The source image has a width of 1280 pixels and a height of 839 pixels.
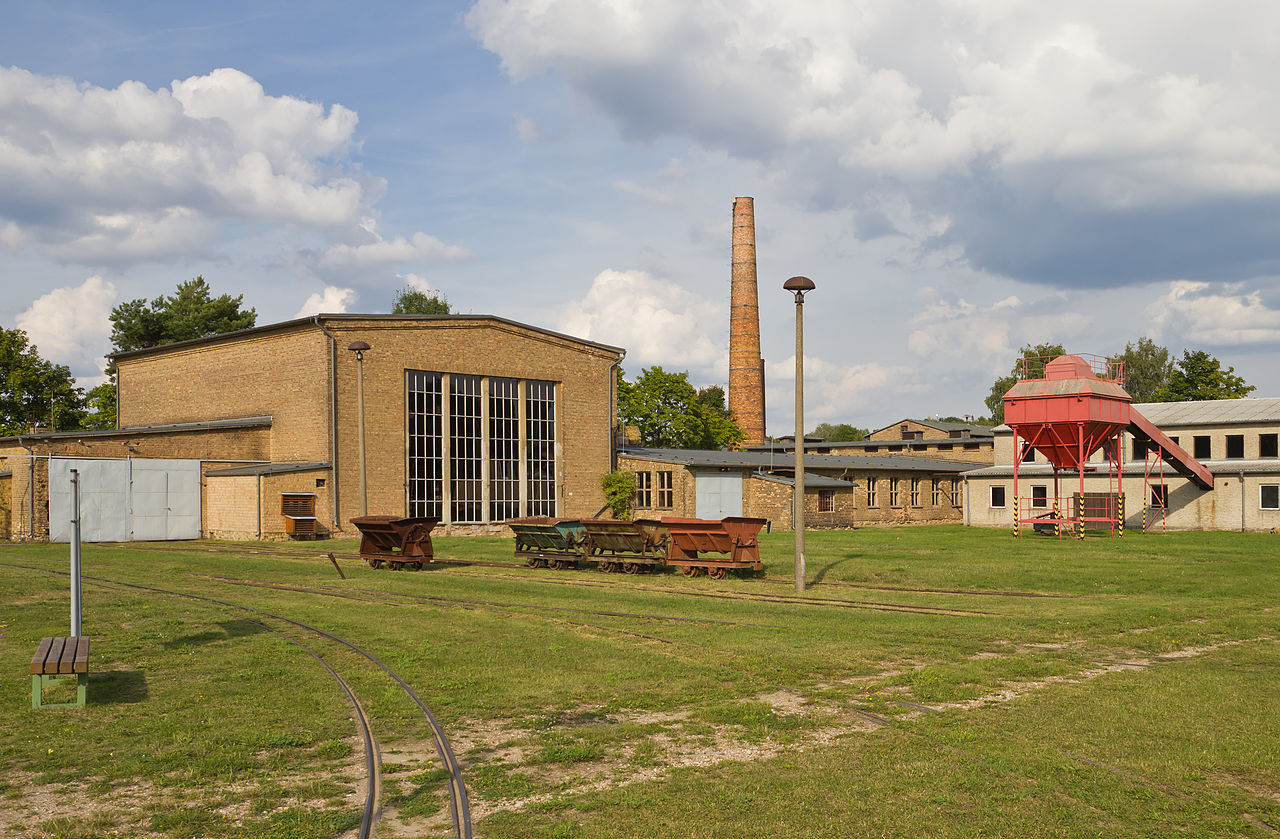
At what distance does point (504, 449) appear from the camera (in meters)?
46.6

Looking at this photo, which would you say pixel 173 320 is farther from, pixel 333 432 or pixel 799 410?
pixel 799 410

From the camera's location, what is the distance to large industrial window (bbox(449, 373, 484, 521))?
4450 cm

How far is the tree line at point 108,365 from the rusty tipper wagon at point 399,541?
37.5 metres

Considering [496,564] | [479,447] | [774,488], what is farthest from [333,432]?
[774,488]

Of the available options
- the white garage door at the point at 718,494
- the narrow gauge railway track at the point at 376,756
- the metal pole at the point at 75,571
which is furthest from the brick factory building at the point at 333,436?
the metal pole at the point at 75,571

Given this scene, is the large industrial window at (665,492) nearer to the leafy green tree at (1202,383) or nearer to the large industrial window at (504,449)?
the large industrial window at (504,449)

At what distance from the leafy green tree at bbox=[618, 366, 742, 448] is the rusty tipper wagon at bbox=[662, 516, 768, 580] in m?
45.9

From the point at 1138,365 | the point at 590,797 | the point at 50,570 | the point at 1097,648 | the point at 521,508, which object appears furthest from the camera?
the point at 1138,365

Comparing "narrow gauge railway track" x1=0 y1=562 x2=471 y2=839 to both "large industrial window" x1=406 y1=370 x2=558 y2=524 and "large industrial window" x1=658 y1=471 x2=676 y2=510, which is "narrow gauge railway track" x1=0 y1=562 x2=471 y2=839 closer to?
"large industrial window" x1=406 y1=370 x2=558 y2=524

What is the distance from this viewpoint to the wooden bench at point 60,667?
962 cm

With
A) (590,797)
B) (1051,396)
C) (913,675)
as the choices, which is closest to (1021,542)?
(1051,396)

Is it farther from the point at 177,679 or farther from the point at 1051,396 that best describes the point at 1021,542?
the point at 177,679

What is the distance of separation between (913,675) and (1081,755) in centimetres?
337

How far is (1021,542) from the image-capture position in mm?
35094
